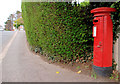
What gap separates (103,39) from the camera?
3354 mm

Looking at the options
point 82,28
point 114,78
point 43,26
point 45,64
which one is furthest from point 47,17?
point 114,78

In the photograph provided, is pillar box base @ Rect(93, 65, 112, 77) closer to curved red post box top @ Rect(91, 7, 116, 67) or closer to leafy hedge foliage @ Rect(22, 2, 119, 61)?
curved red post box top @ Rect(91, 7, 116, 67)

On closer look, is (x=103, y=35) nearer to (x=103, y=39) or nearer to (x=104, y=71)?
(x=103, y=39)

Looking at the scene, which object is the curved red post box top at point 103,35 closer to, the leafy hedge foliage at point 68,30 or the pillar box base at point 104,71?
the pillar box base at point 104,71

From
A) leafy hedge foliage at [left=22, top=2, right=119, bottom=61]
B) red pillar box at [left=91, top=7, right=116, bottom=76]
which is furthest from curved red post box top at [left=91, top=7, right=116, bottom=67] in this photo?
leafy hedge foliage at [left=22, top=2, right=119, bottom=61]

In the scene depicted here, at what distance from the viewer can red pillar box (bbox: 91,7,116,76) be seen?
3.32m

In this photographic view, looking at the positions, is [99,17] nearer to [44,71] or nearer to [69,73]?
[69,73]

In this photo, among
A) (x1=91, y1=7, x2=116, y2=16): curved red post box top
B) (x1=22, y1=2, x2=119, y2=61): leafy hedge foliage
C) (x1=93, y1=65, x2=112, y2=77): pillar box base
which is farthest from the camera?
(x1=22, y1=2, x2=119, y2=61): leafy hedge foliage

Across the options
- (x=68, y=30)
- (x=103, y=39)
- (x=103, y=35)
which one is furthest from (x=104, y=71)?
(x=68, y=30)

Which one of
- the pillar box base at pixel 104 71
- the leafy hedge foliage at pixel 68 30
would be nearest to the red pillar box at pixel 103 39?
the pillar box base at pixel 104 71

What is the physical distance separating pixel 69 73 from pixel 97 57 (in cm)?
106

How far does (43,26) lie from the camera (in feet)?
16.1

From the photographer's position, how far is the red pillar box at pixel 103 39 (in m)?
3.32

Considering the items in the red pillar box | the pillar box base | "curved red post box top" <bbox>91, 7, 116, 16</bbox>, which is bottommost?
the pillar box base
